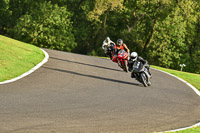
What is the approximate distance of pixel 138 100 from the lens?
11391 mm

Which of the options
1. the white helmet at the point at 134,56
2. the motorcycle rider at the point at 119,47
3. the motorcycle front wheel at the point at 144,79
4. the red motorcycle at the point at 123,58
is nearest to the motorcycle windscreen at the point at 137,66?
the motorcycle front wheel at the point at 144,79

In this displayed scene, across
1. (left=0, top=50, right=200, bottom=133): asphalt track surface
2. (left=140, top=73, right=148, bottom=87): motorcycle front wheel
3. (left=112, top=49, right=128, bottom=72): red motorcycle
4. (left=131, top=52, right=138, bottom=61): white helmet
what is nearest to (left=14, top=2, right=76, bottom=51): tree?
(left=112, top=49, right=128, bottom=72): red motorcycle

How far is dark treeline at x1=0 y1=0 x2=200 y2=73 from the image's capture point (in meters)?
52.1

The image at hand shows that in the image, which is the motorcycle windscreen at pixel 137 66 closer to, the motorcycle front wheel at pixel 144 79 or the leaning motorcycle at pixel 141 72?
the leaning motorcycle at pixel 141 72

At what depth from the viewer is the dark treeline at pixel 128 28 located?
52.1 m

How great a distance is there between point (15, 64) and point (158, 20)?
39893 millimetres

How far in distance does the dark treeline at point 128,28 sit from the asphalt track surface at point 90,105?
35.7 meters

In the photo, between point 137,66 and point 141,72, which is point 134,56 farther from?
point 141,72

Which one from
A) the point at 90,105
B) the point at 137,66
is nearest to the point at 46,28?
the point at 137,66

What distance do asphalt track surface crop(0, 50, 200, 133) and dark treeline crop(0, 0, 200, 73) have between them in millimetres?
35675

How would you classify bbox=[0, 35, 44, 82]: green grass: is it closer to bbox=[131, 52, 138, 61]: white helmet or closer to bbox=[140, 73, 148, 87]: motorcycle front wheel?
bbox=[131, 52, 138, 61]: white helmet

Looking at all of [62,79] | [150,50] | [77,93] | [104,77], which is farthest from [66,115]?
[150,50]

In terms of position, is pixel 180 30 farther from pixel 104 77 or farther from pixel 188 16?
pixel 104 77

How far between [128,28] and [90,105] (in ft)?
151
